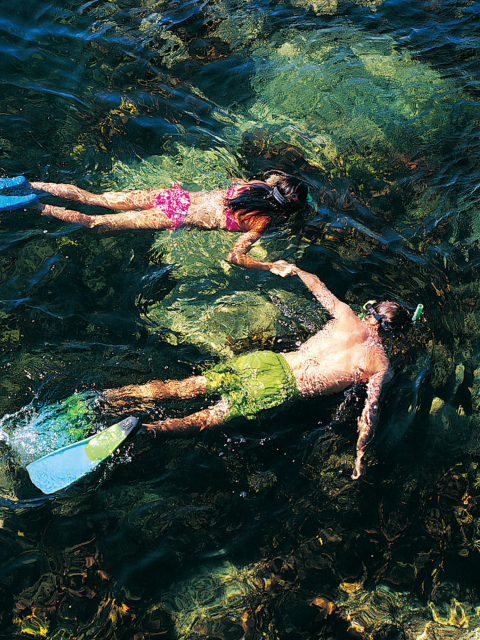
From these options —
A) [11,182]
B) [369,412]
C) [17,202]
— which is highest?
[11,182]

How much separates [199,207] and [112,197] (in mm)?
1034

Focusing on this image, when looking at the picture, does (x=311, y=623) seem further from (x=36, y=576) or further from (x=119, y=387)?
(x=119, y=387)

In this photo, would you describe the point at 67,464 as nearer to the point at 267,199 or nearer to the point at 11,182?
the point at 11,182

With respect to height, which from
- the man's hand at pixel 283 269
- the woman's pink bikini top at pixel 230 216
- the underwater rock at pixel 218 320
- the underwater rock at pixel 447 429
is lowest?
the underwater rock at pixel 447 429

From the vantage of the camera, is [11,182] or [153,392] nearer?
[153,392]

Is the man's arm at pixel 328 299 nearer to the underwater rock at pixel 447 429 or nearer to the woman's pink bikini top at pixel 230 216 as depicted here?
the woman's pink bikini top at pixel 230 216

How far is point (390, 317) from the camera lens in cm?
452

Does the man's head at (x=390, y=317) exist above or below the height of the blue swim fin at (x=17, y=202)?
below

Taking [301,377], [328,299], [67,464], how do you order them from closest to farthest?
1. [67,464]
2. [301,377]
3. [328,299]

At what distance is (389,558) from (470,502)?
40.3 inches

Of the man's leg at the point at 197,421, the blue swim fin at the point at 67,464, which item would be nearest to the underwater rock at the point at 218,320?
the man's leg at the point at 197,421

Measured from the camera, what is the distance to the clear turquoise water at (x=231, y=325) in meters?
4.07

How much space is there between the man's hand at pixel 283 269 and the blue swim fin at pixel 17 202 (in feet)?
8.83

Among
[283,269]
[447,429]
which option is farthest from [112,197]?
[447,429]
